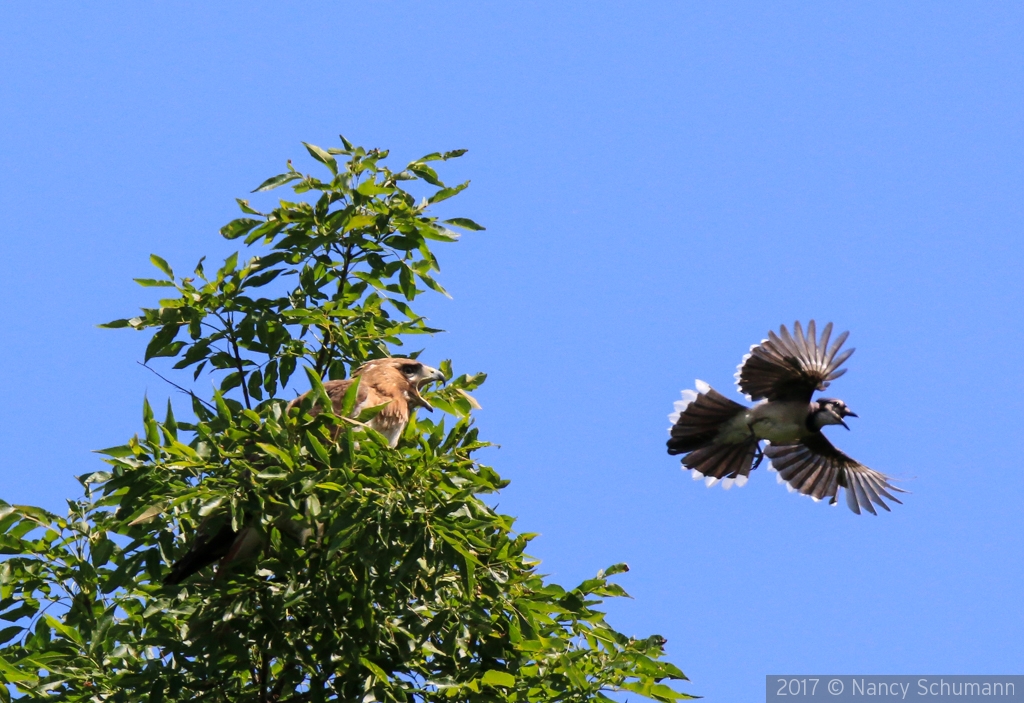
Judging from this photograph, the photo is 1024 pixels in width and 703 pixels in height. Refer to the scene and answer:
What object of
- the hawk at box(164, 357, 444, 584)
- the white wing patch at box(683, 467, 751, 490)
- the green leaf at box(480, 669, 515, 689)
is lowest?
the green leaf at box(480, 669, 515, 689)

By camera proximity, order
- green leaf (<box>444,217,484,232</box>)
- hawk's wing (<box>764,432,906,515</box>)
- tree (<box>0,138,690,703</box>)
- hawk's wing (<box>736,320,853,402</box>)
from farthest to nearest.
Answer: hawk's wing (<box>764,432,906,515</box>)
hawk's wing (<box>736,320,853,402</box>)
green leaf (<box>444,217,484,232</box>)
tree (<box>0,138,690,703</box>)

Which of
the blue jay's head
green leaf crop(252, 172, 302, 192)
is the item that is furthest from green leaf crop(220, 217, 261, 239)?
the blue jay's head

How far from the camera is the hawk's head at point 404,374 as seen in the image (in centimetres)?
666

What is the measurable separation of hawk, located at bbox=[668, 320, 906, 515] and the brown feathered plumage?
5055mm

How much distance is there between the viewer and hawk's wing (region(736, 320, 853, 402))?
35.9ft

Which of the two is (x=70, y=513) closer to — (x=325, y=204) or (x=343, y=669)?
(x=343, y=669)

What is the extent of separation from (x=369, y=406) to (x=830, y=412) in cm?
637

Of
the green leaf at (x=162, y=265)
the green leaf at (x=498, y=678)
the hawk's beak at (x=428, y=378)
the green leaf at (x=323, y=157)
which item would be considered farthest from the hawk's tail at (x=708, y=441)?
the green leaf at (x=498, y=678)

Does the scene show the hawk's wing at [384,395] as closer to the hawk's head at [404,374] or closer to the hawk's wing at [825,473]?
the hawk's head at [404,374]

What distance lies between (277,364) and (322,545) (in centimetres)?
147

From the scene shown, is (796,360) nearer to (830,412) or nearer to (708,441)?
(830,412)

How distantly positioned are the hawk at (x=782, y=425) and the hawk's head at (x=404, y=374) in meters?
5.02

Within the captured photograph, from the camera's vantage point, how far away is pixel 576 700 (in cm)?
527

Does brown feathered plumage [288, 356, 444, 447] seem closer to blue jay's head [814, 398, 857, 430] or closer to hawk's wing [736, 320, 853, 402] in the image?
hawk's wing [736, 320, 853, 402]
